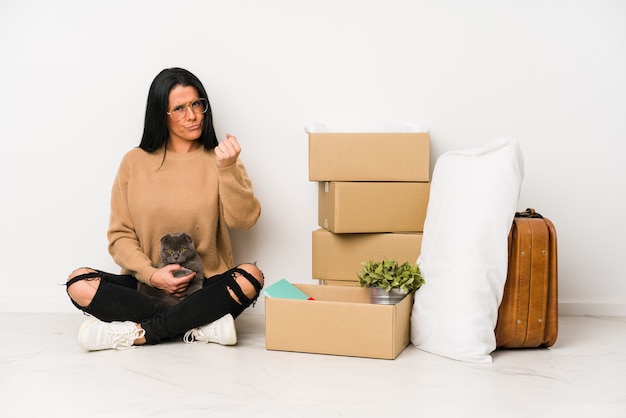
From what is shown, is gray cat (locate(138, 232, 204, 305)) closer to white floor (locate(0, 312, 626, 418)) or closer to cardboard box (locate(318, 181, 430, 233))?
white floor (locate(0, 312, 626, 418))

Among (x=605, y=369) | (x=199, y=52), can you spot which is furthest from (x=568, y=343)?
(x=199, y=52)

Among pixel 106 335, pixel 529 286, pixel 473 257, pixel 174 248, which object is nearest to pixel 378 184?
pixel 473 257

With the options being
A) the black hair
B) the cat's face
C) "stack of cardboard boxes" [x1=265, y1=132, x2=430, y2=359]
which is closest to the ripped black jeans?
the cat's face

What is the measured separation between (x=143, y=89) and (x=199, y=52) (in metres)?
0.24

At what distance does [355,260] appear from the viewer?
2.48 metres

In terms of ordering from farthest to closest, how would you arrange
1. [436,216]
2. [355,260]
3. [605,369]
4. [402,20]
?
[402,20] → [355,260] → [436,216] → [605,369]

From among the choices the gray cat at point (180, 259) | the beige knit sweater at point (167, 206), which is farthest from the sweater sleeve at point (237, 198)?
→ the gray cat at point (180, 259)

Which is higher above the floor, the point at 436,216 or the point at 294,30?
the point at 294,30

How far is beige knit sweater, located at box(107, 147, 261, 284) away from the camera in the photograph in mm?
2469

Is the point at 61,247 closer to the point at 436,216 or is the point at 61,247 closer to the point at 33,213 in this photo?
the point at 33,213

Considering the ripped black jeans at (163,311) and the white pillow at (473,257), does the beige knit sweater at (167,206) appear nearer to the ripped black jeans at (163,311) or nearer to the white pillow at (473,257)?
the ripped black jeans at (163,311)

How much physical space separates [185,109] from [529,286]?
1194 millimetres

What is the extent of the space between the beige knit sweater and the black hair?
0.15ft

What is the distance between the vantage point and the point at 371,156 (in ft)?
7.88
